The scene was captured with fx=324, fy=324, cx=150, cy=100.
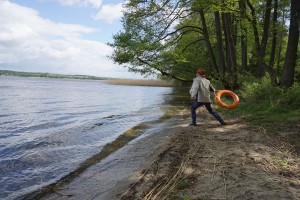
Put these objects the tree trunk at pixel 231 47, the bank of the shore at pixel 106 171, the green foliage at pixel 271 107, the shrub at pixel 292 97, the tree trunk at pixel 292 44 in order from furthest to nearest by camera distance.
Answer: the tree trunk at pixel 231 47 < the tree trunk at pixel 292 44 < the shrub at pixel 292 97 < the green foliage at pixel 271 107 < the bank of the shore at pixel 106 171

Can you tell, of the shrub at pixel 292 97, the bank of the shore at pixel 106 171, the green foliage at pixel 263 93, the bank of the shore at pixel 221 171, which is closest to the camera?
the bank of the shore at pixel 221 171

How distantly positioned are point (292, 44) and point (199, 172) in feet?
30.7

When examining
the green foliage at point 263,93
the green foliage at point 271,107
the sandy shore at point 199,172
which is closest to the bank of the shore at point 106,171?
the sandy shore at point 199,172

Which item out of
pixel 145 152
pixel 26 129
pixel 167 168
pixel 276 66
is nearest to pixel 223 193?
pixel 167 168

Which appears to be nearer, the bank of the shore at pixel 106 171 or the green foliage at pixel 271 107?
the bank of the shore at pixel 106 171

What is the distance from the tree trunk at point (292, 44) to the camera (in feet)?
42.3

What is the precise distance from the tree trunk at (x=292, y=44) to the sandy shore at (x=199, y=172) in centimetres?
544

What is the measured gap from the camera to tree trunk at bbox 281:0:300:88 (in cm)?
1290

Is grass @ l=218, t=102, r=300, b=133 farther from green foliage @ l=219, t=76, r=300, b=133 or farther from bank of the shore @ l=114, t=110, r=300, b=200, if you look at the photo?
bank of the shore @ l=114, t=110, r=300, b=200

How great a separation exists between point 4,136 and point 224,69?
15694mm

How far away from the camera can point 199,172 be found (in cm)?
596

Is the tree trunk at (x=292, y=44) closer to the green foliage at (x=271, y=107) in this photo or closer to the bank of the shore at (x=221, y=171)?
the green foliage at (x=271, y=107)

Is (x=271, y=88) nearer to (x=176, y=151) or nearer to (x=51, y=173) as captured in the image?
(x=176, y=151)

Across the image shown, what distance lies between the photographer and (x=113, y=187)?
19.9 feet
